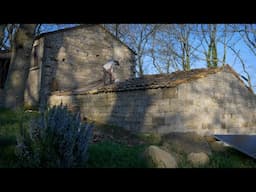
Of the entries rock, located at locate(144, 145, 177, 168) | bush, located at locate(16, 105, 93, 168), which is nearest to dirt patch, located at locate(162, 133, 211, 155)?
rock, located at locate(144, 145, 177, 168)

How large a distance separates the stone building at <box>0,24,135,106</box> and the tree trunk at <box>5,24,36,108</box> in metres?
2.01

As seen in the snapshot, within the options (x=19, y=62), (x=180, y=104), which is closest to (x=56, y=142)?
(x=180, y=104)

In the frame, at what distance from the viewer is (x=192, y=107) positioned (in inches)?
309

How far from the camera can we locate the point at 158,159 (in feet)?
12.2

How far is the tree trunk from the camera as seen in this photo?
9.47 m

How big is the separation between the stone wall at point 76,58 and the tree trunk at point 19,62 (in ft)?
6.70

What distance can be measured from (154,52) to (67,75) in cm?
959

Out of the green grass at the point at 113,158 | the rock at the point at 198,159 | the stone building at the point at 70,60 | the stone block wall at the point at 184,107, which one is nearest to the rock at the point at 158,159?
the green grass at the point at 113,158

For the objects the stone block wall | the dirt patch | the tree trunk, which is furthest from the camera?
the tree trunk

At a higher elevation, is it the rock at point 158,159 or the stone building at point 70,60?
the stone building at point 70,60

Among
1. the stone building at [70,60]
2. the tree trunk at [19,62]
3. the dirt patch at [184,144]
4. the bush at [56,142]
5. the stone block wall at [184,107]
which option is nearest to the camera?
the bush at [56,142]

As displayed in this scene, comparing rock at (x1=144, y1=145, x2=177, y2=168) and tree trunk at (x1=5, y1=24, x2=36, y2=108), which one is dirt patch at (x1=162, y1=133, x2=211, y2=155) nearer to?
rock at (x1=144, y1=145, x2=177, y2=168)

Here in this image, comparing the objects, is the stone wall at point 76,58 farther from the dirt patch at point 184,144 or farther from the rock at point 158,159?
the rock at point 158,159

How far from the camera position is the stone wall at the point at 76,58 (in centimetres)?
1191
